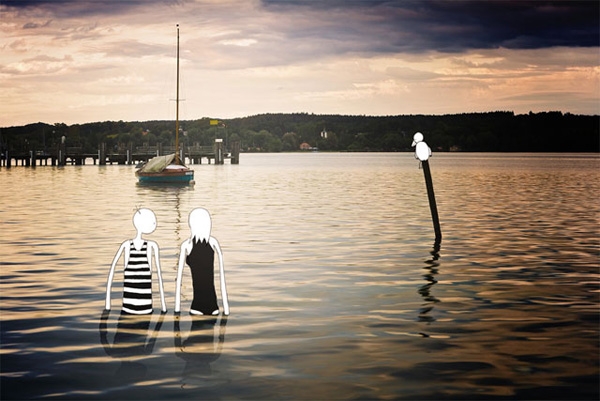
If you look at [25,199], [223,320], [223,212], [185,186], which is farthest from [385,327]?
[185,186]

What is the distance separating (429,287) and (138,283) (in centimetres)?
665

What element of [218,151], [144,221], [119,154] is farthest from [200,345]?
[119,154]

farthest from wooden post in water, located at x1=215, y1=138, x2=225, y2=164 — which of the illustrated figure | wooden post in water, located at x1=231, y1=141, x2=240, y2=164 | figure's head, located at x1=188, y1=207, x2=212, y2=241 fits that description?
figure's head, located at x1=188, y1=207, x2=212, y2=241

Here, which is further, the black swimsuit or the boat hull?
the boat hull

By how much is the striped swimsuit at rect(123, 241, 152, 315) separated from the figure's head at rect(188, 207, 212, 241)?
2.58 feet

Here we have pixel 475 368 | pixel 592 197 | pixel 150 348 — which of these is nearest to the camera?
pixel 475 368

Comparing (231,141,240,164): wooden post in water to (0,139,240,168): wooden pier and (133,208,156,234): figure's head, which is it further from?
(133,208,156,234): figure's head

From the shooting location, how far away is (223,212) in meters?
40.3

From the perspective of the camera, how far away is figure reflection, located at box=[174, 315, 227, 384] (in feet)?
34.5

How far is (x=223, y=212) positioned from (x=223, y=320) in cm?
2678

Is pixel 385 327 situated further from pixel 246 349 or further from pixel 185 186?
pixel 185 186

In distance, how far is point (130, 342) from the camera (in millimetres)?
11922

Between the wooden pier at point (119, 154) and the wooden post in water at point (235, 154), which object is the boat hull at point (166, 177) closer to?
the wooden pier at point (119, 154)

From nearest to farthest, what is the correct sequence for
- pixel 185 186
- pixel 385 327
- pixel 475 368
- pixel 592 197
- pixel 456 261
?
pixel 475 368, pixel 385 327, pixel 456 261, pixel 592 197, pixel 185 186
